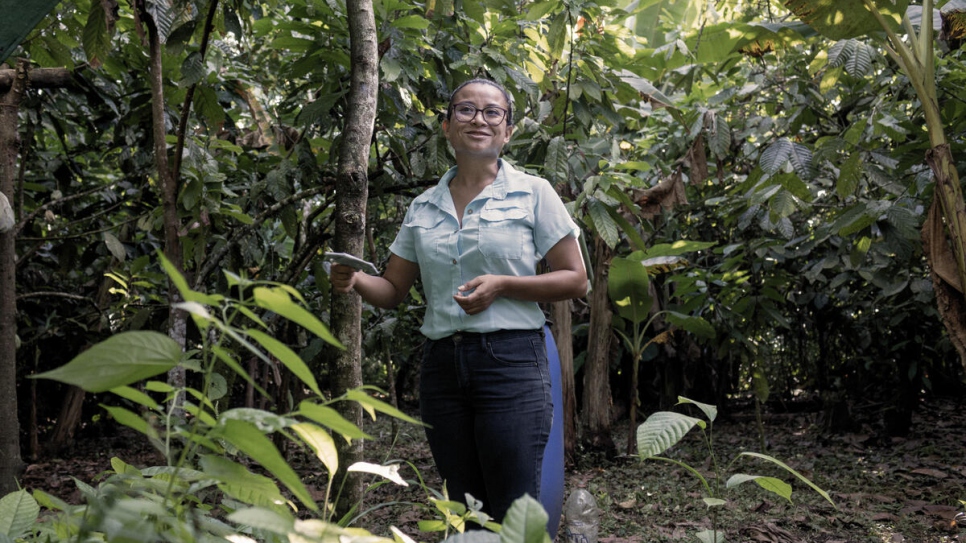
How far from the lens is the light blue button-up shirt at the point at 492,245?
79.7 inches

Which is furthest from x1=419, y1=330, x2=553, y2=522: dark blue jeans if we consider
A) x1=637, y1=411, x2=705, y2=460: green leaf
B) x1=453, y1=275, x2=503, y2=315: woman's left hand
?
x1=637, y1=411, x2=705, y2=460: green leaf

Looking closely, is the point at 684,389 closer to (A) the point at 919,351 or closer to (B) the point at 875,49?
(A) the point at 919,351

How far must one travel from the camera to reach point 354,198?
184 centimetres

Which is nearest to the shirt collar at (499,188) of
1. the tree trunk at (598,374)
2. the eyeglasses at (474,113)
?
the eyeglasses at (474,113)

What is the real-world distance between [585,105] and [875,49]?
1403 mm

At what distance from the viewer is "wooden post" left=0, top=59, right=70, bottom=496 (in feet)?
8.14

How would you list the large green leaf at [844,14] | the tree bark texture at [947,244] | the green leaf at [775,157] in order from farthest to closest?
the green leaf at [775,157]
the large green leaf at [844,14]
the tree bark texture at [947,244]

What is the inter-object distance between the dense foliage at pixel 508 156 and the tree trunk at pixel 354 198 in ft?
2.42

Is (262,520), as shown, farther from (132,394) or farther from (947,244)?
(947,244)

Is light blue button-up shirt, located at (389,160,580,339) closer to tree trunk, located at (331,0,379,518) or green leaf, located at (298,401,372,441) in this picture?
tree trunk, located at (331,0,379,518)

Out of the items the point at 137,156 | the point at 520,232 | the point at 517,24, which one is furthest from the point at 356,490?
the point at 137,156

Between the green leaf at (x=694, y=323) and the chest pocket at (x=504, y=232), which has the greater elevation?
the chest pocket at (x=504, y=232)

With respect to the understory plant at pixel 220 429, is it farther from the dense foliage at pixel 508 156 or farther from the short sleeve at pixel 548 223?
the dense foliage at pixel 508 156

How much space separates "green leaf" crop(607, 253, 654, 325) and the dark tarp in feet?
10.2
